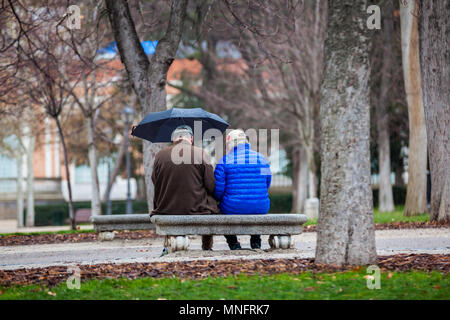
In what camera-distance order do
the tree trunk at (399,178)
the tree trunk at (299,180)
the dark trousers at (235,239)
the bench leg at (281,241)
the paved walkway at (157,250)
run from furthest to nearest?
1. the tree trunk at (399,178)
2. the tree trunk at (299,180)
3. the dark trousers at (235,239)
4. the bench leg at (281,241)
5. the paved walkway at (157,250)

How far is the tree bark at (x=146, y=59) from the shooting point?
513 inches

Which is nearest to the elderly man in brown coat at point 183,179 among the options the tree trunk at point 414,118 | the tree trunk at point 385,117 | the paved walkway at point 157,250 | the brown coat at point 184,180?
the brown coat at point 184,180

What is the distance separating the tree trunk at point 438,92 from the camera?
14211 millimetres

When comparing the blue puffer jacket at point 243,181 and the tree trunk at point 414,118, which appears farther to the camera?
the tree trunk at point 414,118

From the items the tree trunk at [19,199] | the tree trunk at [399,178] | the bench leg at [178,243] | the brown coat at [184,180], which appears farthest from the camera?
the tree trunk at [399,178]

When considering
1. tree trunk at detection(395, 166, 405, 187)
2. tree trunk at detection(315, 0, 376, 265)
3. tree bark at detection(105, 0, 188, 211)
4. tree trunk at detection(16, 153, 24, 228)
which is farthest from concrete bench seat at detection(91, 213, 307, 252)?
tree trunk at detection(395, 166, 405, 187)

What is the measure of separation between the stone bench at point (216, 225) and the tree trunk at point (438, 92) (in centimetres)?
635

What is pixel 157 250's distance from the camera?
1064cm

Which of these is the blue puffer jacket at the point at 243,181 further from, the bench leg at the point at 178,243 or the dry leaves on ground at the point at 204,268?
the dry leaves on ground at the point at 204,268

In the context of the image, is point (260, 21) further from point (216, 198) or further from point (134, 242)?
point (216, 198)

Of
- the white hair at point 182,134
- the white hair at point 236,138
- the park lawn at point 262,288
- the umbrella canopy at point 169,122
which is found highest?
the umbrella canopy at point 169,122

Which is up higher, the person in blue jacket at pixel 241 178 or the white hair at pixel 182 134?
the white hair at pixel 182 134

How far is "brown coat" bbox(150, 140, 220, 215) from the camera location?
8.96m
